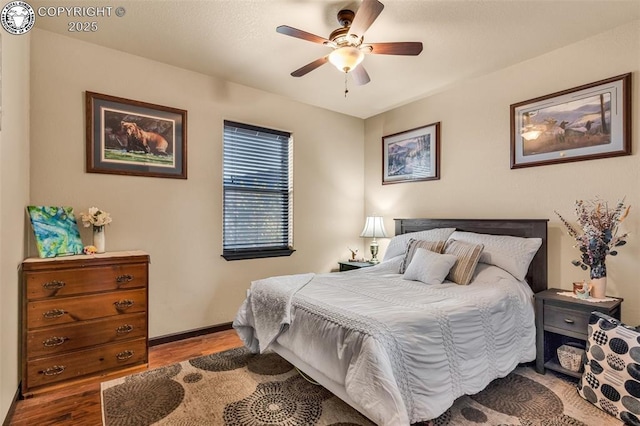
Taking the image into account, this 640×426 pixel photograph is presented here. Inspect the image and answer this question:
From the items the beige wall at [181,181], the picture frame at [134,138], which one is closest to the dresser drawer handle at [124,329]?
the beige wall at [181,181]

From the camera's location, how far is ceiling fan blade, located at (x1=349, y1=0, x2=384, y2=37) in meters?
1.80

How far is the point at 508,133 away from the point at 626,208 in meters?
1.15

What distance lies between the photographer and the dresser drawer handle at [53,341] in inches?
87.2

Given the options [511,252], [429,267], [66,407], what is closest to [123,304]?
[66,407]

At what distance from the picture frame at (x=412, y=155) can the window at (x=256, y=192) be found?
4.54 ft

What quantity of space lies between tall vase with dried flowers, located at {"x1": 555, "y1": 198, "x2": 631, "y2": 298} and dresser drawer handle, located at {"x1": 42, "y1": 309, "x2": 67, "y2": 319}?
3897mm

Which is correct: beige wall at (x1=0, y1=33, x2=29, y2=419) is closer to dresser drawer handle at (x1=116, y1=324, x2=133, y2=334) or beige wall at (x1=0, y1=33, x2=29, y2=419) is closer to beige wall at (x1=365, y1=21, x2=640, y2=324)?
dresser drawer handle at (x1=116, y1=324, x2=133, y2=334)

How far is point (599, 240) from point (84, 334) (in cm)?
390

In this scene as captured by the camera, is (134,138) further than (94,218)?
Yes

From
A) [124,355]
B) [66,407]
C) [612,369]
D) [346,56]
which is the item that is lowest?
[66,407]

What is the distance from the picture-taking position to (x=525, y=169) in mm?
3021

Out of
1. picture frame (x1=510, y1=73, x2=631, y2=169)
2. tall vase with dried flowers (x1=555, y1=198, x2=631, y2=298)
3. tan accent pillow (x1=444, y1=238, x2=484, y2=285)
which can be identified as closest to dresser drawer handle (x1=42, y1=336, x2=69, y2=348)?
tan accent pillow (x1=444, y1=238, x2=484, y2=285)
